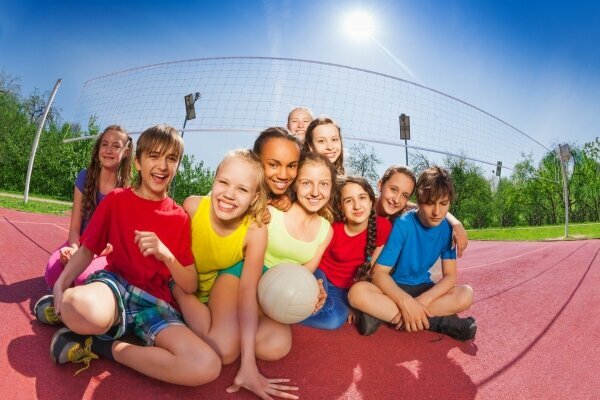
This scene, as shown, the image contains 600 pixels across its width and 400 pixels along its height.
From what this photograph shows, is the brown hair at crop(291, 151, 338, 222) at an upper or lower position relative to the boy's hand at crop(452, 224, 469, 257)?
upper

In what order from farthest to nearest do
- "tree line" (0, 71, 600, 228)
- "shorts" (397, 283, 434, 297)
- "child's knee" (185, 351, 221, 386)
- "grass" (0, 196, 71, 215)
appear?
"tree line" (0, 71, 600, 228) < "grass" (0, 196, 71, 215) < "shorts" (397, 283, 434, 297) < "child's knee" (185, 351, 221, 386)

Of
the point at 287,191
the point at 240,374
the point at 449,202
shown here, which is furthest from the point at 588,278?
the point at 240,374

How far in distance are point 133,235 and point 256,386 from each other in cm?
103

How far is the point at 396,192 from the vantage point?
Result: 2971mm

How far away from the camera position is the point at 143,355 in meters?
1.73

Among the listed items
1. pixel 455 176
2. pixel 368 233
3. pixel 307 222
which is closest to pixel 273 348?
pixel 307 222

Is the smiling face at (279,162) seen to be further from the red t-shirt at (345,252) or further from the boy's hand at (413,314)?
the boy's hand at (413,314)

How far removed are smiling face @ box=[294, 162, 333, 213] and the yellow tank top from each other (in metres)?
0.50

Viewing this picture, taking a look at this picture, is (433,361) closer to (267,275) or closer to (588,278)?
(267,275)

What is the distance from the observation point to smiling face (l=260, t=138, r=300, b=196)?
253 cm

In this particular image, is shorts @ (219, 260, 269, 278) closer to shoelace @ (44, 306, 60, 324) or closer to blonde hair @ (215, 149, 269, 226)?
blonde hair @ (215, 149, 269, 226)

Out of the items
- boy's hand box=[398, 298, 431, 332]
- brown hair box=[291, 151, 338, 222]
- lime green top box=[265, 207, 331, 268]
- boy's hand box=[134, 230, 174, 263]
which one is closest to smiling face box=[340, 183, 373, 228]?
brown hair box=[291, 151, 338, 222]

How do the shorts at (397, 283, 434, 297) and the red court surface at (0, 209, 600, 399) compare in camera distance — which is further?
the shorts at (397, 283, 434, 297)

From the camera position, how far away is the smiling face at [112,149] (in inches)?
125
